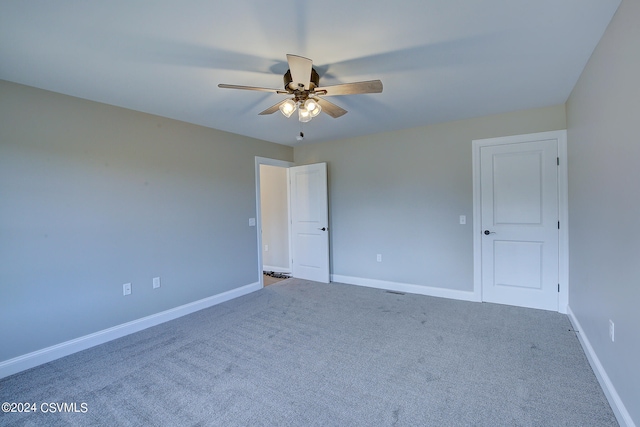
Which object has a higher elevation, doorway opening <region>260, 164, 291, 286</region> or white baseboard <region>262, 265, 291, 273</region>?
doorway opening <region>260, 164, 291, 286</region>

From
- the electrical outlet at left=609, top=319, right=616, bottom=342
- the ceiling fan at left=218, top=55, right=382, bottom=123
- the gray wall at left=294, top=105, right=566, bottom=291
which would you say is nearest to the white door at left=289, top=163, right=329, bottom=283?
the gray wall at left=294, top=105, right=566, bottom=291

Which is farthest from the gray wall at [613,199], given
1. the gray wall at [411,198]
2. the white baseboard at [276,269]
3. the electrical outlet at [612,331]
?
the white baseboard at [276,269]

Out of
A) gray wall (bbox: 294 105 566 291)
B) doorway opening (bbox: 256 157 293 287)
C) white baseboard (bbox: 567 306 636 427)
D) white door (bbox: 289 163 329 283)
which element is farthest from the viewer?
doorway opening (bbox: 256 157 293 287)

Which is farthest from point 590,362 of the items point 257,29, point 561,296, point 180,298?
point 180,298

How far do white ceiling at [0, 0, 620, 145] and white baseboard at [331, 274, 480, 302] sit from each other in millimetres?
2469

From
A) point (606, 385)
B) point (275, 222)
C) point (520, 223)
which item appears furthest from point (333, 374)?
point (275, 222)

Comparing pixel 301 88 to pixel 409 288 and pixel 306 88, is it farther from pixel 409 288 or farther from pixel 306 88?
pixel 409 288

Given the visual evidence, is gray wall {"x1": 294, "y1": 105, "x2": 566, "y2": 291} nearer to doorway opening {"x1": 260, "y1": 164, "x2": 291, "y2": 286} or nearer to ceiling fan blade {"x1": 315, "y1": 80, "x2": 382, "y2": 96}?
doorway opening {"x1": 260, "y1": 164, "x2": 291, "y2": 286}

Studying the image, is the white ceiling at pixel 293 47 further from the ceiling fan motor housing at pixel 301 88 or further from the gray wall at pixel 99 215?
the gray wall at pixel 99 215

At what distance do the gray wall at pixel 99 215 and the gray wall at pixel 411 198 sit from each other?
1.90m

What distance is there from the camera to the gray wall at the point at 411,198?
3787 mm

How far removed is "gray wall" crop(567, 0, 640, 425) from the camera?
149cm

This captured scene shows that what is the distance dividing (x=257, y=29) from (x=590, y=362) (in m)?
3.49

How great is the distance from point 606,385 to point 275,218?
491cm
